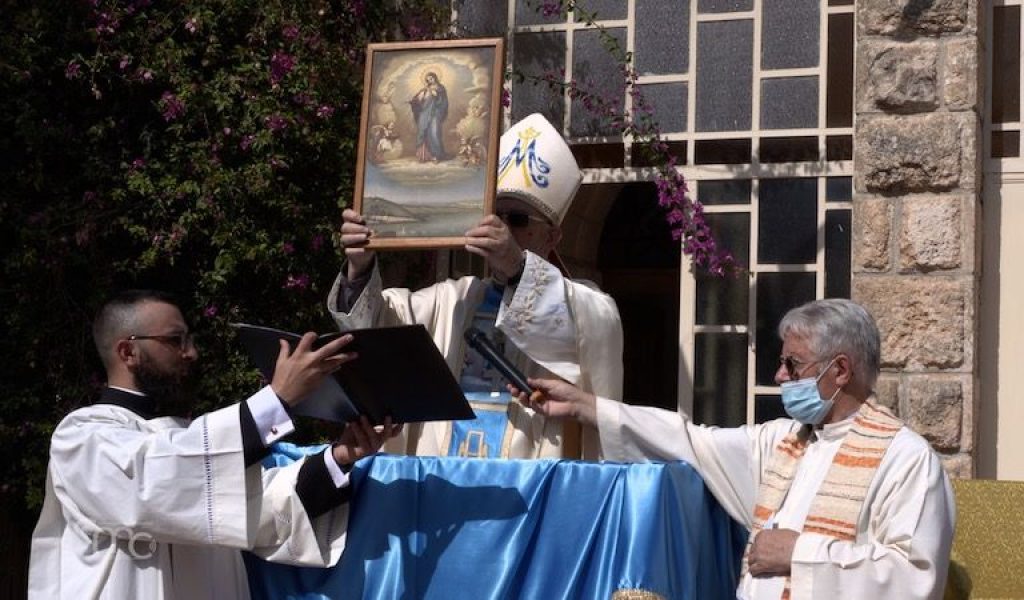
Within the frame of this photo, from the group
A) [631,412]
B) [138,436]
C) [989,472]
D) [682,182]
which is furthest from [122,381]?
[989,472]

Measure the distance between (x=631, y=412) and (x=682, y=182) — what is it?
2.44 metres

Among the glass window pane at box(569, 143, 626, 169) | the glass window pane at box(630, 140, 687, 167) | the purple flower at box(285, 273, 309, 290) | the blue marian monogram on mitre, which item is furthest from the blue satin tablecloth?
the glass window pane at box(569, 143, 626, 169)

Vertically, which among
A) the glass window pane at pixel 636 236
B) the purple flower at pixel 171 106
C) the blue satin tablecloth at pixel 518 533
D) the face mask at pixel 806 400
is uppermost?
the purple flower at pixel 171 106

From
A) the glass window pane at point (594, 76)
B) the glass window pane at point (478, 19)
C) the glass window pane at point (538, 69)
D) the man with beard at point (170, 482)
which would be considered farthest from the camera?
the glass window pane at point (478, 19)

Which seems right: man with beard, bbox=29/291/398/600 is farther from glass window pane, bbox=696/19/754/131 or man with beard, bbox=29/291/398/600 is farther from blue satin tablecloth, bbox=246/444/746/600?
glass window pane, bbox=696/19/754/131

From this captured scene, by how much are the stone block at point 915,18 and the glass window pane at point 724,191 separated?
83 centimetres

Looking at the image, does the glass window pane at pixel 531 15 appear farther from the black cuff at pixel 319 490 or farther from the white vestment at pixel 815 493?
the black cuff at pixel 319 490

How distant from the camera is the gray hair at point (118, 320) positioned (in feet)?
14.5

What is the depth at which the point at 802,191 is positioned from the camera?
6797mm

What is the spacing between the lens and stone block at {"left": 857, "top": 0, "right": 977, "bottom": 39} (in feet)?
20.6

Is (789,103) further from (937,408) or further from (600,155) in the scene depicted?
(937,408)

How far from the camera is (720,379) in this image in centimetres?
685

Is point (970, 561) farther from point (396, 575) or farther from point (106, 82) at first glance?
point (106, 82)

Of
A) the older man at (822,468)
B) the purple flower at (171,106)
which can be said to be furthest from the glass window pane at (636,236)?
the older man at (822,468)
